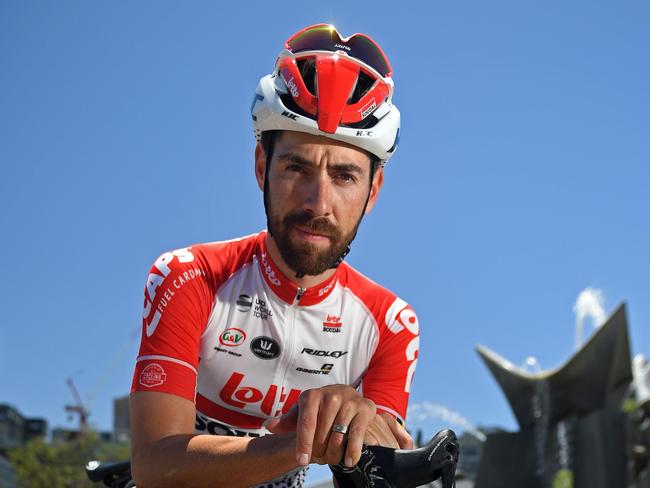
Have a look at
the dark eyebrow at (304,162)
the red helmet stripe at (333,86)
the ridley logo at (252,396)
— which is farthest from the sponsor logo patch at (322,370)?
the red helmet stripe at (333,86)

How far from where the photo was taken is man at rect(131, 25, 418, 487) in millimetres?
4992

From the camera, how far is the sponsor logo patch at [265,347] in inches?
225

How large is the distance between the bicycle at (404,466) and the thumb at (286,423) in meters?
0.26

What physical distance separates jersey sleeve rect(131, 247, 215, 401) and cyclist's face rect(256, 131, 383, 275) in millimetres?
545

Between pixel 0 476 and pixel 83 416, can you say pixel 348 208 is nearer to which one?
pixel 0 476

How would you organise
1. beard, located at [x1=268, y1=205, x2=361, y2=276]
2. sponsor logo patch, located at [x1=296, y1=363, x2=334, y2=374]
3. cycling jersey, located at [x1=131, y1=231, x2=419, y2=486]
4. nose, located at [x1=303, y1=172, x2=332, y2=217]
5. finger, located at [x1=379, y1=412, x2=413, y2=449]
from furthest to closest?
sponsor logo patch, located at [x1=296, y1=363, x2=334, y2=374]
cycling jersey, located at [x1=131, y1=231, x2=419, y2=486]
beard, located at [x1=268, y1=205, x2=361, y2=276]
nose, located at [x1=303, y1=172, x2=332, y2=217]
finger, located at [x1=379, y1=412, x2=413, y2=449]

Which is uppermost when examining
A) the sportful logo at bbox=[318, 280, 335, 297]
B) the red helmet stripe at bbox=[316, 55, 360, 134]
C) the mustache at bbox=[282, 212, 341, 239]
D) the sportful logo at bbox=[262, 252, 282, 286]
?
the red helmet stripe at bbox=[316, 55, 360, 134]

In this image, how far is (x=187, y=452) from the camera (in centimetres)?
440

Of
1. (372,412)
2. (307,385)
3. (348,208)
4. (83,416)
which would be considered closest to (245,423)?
(307,385)

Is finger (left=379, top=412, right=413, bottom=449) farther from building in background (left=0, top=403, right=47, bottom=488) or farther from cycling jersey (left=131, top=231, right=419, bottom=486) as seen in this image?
building in background (left=0, top=403, right=47, bottom=488)

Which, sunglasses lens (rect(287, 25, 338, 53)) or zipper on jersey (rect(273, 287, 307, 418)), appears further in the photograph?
zipper on jersey (rect(273, 287, 307, 418))

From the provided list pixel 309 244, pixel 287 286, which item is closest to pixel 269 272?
pixel 287 286

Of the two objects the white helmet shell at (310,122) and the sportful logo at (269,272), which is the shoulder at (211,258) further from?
the white helmet shell at (310,122)

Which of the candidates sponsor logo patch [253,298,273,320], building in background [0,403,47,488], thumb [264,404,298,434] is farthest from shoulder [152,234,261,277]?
building in background [0,403,47,488]
